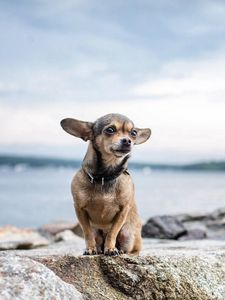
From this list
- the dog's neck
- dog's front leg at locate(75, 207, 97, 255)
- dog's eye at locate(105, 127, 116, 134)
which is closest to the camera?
dog's eye at locate(105, 127, 116, 134)

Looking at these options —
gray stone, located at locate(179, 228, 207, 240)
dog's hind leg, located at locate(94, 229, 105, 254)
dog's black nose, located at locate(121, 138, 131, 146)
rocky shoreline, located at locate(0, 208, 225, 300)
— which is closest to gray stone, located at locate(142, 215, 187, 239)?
gray stone, located at locate(179, 228, 207, 240)

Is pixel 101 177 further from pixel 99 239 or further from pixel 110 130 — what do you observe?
pixel 99 239

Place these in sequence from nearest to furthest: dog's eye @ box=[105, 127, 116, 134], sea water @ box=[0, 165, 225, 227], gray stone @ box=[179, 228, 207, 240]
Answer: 1. dog's eye @ box=[105, 127, 116, 134]
2. gray stone @ box=[179, 228, 207, 240]
3. sea water @ box=[0, 165, 225, 227]

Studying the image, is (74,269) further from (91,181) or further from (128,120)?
(128,120)

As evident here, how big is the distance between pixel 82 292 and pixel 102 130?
5.80 ft

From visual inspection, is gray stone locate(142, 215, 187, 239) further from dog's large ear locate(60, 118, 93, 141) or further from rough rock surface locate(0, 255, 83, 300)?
rough rock surface locate(0, 255, 83, 300)

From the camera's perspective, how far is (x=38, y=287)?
696 cm

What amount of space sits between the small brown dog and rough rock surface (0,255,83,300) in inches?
45.7

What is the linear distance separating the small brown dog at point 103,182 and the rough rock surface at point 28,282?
116 centimetres

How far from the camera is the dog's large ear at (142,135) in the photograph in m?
8.64

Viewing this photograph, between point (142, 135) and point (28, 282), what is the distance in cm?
251

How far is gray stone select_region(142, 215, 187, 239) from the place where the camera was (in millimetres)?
17125

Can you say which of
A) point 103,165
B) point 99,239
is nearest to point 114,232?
point 99,239

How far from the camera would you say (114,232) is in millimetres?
8234
